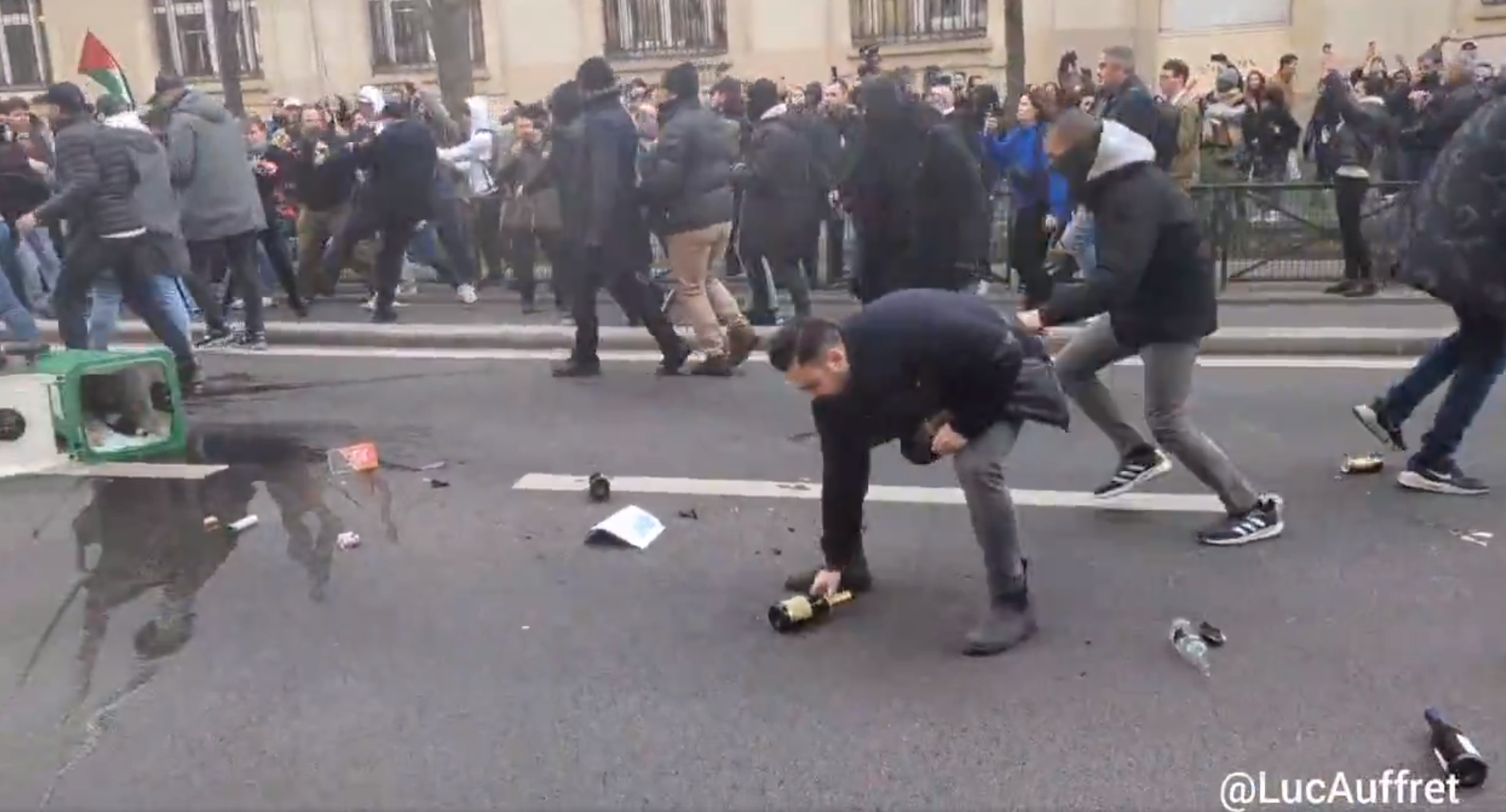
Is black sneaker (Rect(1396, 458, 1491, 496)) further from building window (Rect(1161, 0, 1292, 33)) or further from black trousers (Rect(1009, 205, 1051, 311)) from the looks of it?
building window (Rect(1161, 0, 1292, 33))

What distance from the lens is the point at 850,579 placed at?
4.99m

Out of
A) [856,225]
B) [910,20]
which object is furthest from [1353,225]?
[910,20]

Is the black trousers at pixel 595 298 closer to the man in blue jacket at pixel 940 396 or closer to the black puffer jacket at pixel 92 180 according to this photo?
the black puffer jacket at pixel 92 180

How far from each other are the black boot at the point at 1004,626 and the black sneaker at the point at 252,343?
7.10 m

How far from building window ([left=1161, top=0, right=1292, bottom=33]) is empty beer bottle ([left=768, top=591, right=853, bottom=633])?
725 inches

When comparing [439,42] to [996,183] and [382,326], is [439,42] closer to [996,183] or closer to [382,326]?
[382,326]

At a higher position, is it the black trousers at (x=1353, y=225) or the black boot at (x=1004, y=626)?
the black trousers at (x=1353, y=225)

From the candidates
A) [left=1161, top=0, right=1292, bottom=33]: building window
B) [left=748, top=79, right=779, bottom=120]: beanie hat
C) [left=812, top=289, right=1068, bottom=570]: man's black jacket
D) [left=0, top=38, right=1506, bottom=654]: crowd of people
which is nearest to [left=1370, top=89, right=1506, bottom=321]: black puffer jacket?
[left=0, top=38, right=1506, bottom=654]: crowd of people

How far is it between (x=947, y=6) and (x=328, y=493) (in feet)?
58.2

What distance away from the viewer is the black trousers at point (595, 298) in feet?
27.9

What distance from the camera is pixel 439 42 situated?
1533cm

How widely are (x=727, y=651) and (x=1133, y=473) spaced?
86.7 inches

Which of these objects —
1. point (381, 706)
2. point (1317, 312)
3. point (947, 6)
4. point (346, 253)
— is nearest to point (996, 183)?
point (1317, 312)

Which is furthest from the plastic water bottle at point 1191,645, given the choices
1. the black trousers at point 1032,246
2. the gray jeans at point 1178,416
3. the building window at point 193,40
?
the building window at point 193,40
